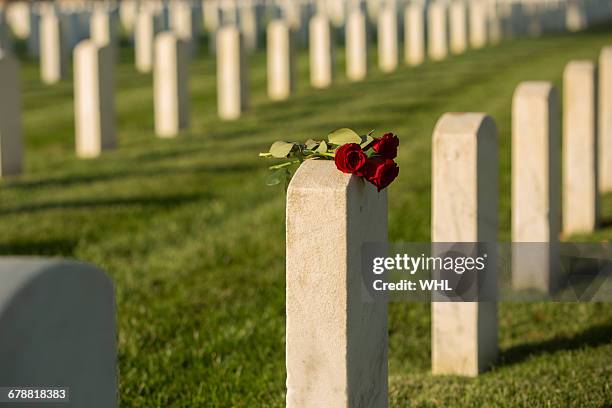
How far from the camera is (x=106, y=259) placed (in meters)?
7.62

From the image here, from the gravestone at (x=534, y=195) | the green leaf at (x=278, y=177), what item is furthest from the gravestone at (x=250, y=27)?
the green leaf at (x=278, y=177)

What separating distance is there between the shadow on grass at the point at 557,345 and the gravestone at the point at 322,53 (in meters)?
13.3

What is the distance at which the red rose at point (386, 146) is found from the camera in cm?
385

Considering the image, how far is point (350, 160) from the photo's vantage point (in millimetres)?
3588

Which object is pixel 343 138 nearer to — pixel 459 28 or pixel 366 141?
pixel 366 141

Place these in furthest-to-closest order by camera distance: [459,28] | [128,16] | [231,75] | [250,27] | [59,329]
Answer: [128,16] < [250,27] < [459,28] < [231,75] < [59,329]

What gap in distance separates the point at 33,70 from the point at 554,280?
16.8 m

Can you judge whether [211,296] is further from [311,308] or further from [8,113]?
[8,113]

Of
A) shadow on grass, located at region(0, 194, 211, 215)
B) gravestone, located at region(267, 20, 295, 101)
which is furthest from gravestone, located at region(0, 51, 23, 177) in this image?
gravestone, located at region(267, 20, 295, 101)

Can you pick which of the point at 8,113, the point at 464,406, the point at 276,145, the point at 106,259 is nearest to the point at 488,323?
the point at 464,406

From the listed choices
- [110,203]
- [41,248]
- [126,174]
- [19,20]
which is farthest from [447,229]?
[19,20]

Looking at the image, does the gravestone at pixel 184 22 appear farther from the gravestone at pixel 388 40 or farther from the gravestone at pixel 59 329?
the gravestone at pixel 59 329

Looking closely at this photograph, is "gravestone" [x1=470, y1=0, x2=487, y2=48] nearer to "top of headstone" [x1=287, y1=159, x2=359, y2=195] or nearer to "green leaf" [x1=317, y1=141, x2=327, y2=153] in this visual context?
"green leaf" [x1=317, y1=141, x2=327, y2=153]

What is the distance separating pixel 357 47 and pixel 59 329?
19.0 m
